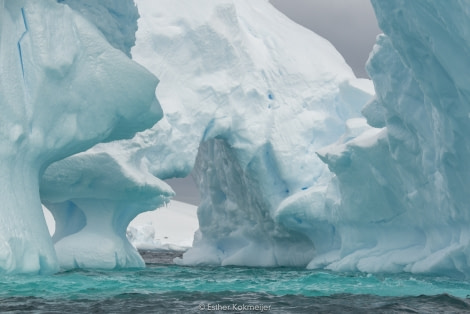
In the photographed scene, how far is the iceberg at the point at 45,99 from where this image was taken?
12141mm

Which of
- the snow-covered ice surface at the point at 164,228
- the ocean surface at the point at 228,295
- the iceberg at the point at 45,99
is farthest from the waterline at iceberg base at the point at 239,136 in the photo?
the snow-covered ice surface at the point at 164,228

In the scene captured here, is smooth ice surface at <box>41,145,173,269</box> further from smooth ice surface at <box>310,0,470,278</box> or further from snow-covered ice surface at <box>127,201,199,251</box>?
snow-covered ice surface at <box>127,201,199,251</box>

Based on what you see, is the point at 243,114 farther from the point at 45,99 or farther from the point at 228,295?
the point at 228,295

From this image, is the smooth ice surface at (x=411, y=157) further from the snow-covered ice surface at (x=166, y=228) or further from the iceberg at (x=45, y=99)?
the snow-covered ice surface at (x=166, y=228)

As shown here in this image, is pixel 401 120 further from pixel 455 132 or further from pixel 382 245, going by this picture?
pixel 382 245

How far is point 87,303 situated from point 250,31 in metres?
14.2

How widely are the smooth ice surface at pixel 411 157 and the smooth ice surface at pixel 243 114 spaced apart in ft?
7.17

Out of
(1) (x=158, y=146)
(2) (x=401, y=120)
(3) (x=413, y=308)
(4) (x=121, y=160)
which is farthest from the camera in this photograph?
(1) (x=158, y=146)

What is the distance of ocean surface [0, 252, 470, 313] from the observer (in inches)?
324

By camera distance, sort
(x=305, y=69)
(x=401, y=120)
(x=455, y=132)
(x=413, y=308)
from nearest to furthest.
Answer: (x=413, y=308) < (x=455, y=132) < (x=401, y=120) < (x=305, y=69)

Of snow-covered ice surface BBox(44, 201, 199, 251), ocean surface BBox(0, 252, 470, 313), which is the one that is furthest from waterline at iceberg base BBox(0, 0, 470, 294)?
snow-covered ice surface BBox(44, 201, 199, 251)

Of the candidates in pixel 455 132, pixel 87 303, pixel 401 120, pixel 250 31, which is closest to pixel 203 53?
pixel 250 31

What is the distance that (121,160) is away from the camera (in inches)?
646

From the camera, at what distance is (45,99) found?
1268cm
